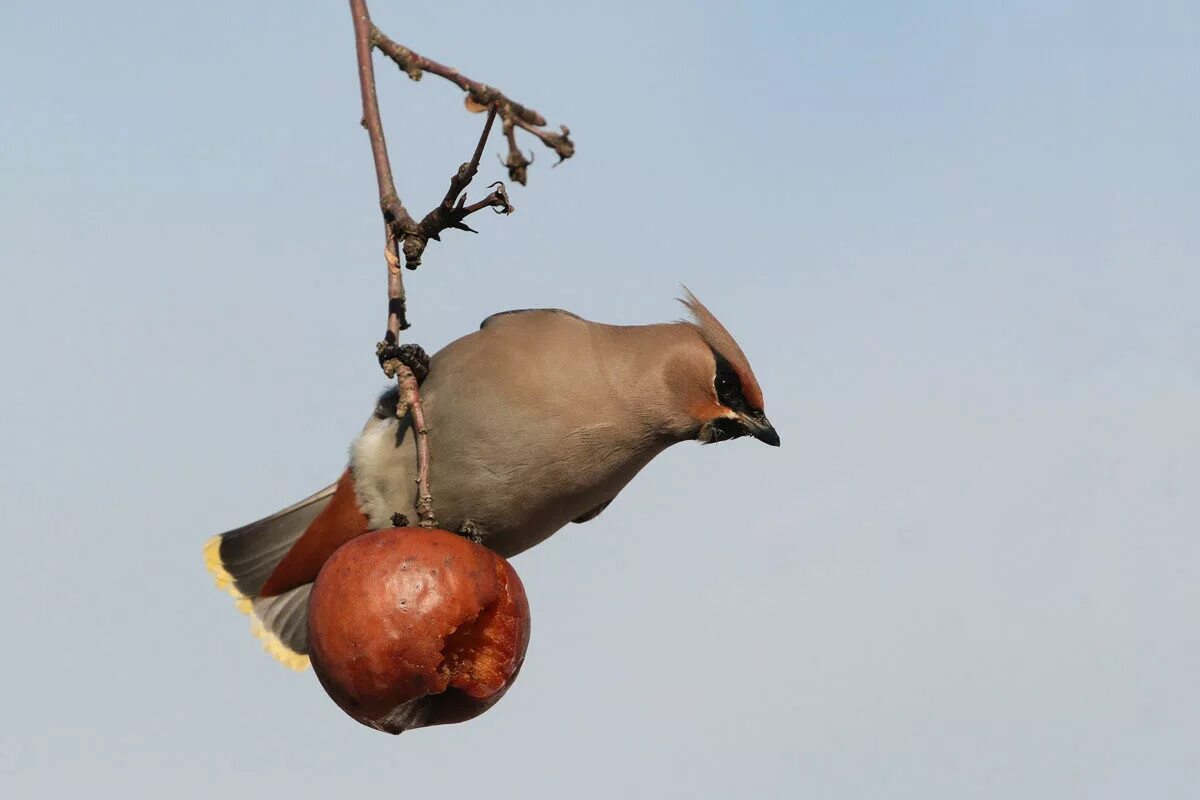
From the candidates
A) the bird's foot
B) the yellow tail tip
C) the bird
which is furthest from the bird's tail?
the bird's foot

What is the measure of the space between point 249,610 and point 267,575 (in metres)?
0.14

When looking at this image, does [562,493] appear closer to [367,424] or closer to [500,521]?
[500,521]

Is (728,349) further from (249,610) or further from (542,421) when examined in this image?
(249,610)

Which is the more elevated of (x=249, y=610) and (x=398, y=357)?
(x=398, y=357)

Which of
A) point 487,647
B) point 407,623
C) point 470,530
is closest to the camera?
point 407,623

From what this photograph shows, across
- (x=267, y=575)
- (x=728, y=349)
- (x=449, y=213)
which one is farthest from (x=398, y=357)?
(x=267, y=575)

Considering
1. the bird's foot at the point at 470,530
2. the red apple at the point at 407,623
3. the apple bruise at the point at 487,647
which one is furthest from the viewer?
the bird's foot at the point at 470,530

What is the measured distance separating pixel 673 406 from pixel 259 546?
5.45ft

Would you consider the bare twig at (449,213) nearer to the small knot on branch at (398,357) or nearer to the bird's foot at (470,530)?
the small knot on branch at (398,357)

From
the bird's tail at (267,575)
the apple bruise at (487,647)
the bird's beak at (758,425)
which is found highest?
the bird's beak at (758,425)

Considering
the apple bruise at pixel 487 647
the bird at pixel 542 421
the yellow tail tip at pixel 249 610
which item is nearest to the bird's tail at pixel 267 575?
the yellow tail tip at pixel 249 610

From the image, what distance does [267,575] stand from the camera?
16.5 ft

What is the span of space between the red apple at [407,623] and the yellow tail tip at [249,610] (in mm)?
1845

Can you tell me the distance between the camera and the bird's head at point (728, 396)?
427cm
